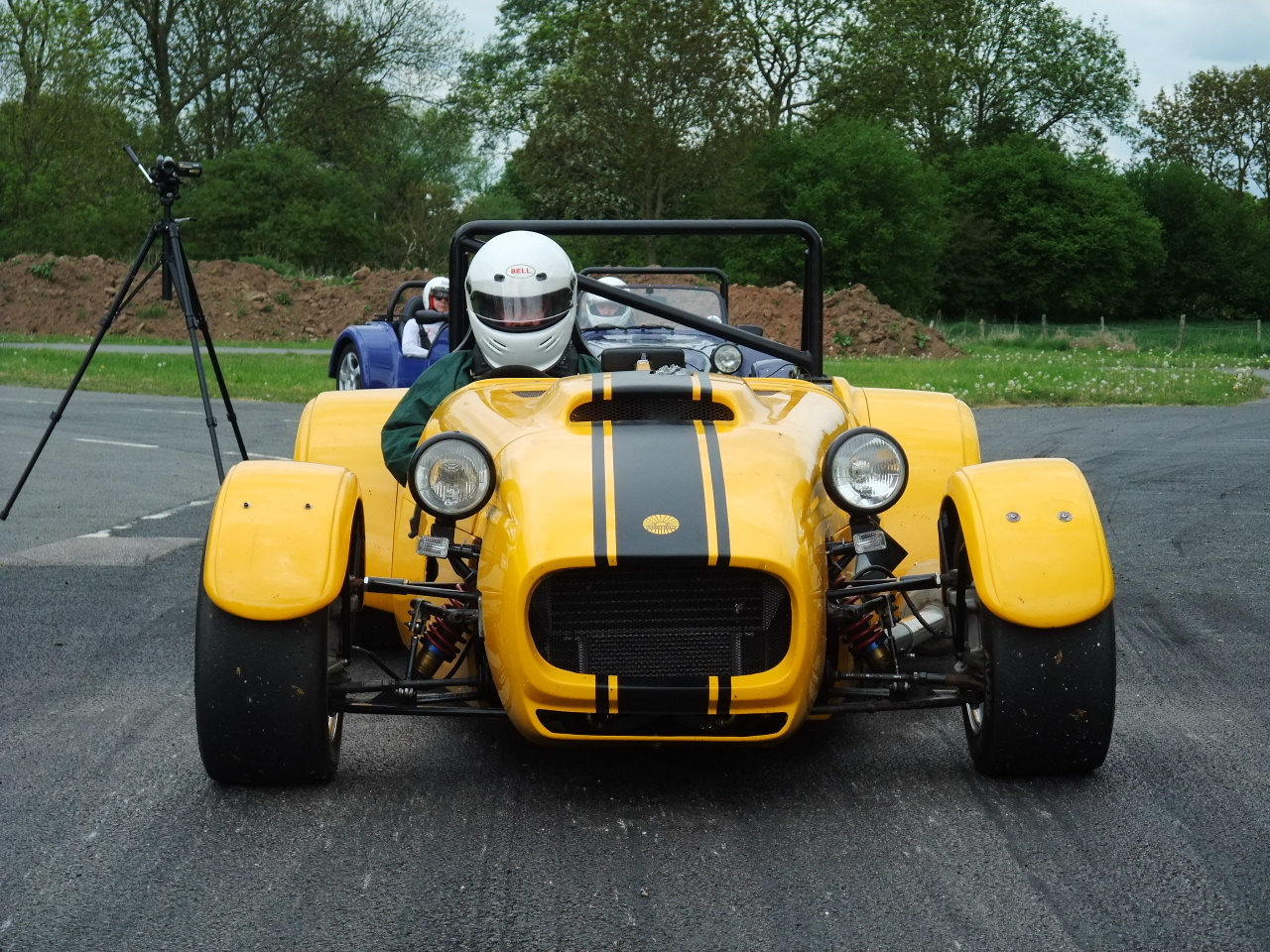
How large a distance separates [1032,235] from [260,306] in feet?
113

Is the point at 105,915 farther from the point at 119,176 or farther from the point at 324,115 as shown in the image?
the point at 324,115

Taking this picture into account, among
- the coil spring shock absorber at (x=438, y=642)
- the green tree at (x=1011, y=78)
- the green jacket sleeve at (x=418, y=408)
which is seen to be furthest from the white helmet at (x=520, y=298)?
the green tree at (x=1011, y=78)

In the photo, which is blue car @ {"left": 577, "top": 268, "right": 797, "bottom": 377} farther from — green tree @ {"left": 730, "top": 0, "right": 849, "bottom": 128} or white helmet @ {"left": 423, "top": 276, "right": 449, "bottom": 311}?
green tree @ {"left": 730, "top": 0, "right": 849, "bottom": 128}

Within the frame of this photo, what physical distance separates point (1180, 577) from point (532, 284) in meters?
3.68

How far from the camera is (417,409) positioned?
501 centimetres

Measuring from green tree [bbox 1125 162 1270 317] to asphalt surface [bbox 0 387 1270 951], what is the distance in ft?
224

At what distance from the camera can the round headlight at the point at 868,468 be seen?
390cm

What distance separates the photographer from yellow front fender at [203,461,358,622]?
3719 millimetres

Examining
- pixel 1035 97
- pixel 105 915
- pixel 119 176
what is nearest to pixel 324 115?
pixel 119 176

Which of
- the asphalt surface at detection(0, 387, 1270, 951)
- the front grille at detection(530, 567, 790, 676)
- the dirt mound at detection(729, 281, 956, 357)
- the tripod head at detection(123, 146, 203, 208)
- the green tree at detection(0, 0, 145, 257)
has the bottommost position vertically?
the dirt mound at detection(729, 281, 956, 357)

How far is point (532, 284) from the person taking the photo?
4996 millimetres

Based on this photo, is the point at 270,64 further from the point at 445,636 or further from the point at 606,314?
the point at 445,636

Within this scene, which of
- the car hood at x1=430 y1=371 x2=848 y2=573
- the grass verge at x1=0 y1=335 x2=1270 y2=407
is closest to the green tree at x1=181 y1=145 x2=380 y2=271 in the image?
the grass verge at x1=0 y1=335 x2=1270 y2=407

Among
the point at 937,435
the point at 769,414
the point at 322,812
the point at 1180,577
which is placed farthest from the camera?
the point at 1180,577
